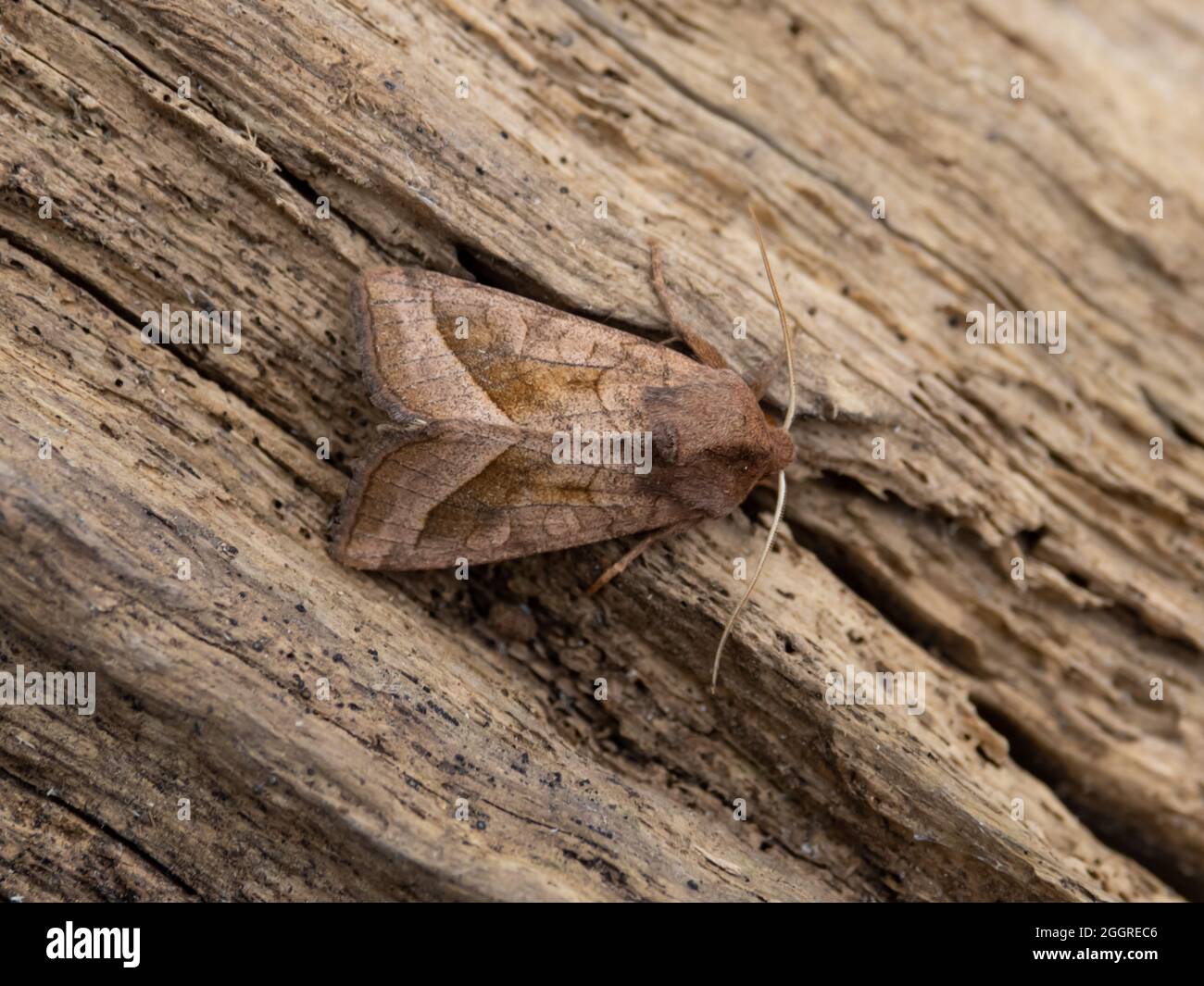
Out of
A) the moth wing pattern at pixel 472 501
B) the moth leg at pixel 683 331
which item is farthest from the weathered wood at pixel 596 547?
the moth wing pattern at pixel 472 501

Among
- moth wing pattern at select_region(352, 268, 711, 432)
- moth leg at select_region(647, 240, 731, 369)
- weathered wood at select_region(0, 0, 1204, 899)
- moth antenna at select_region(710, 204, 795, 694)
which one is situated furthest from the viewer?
moth leg at select_region(647, 240, 731, 369)

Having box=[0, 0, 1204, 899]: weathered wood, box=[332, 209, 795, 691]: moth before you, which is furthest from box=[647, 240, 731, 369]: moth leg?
box=[332, 209, 795, 691]: moth

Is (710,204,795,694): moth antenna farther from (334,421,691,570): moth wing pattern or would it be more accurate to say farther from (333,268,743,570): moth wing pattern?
(334,421,691,570): moth wing pattern

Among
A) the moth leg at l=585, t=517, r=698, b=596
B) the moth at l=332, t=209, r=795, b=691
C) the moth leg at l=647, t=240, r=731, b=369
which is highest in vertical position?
the moth leg at l=647, t=240, r=731, b=369

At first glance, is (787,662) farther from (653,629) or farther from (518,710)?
(518,710)

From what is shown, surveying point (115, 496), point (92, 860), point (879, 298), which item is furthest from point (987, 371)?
Result: point (92, 860)

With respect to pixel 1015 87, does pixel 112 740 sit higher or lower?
lower
